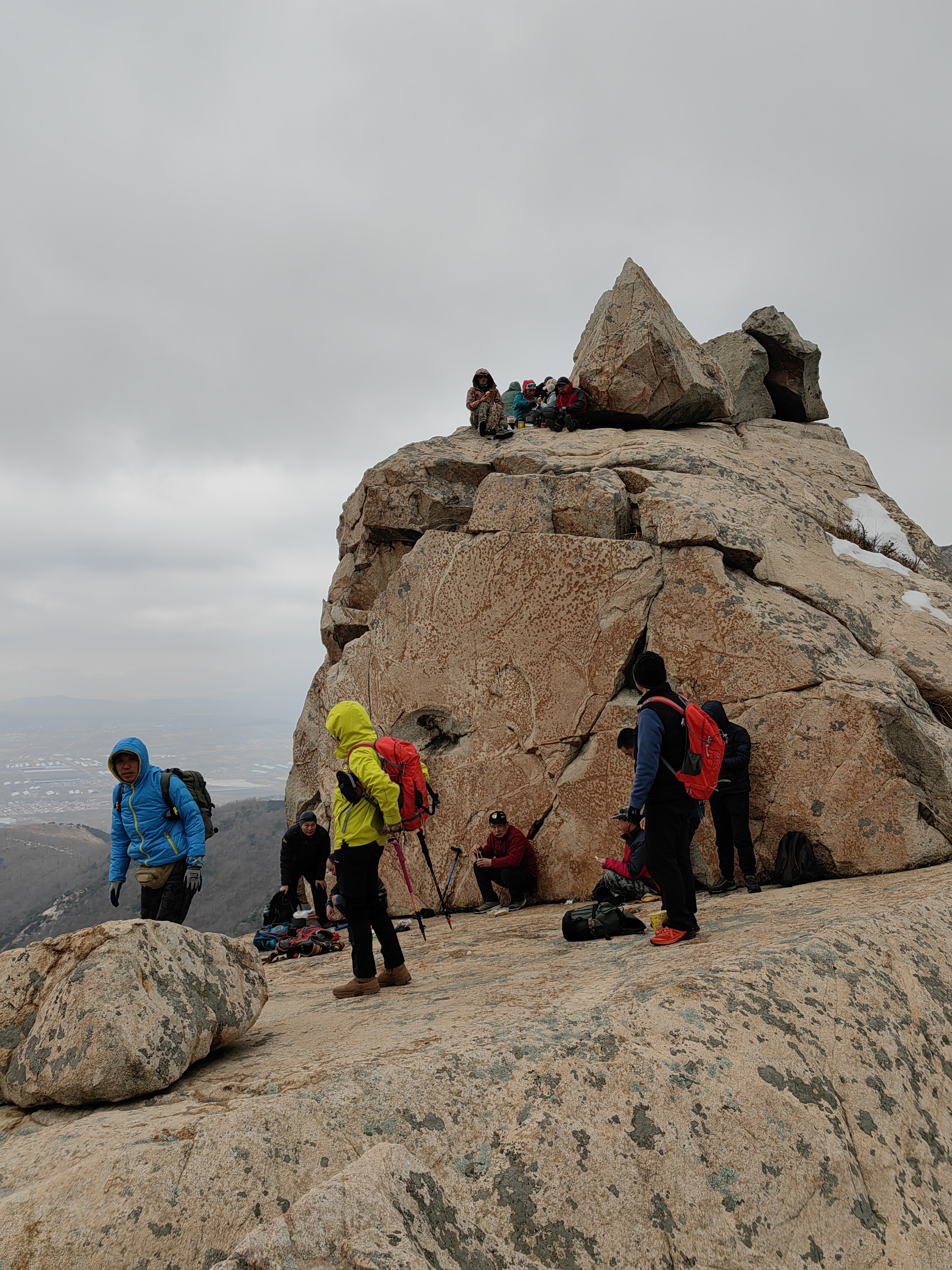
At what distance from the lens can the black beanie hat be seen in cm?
629

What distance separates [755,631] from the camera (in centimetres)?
930

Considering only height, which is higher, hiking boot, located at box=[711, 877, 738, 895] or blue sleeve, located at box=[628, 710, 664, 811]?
blue sleeve, located at box=[628, 710, 664, 811]

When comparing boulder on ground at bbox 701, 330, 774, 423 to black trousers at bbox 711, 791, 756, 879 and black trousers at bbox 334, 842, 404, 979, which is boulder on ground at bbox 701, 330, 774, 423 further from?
black trousers at bbox 334, 842, 404, 979

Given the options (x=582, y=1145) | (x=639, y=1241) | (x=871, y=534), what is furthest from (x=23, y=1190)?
(x=871, y=534)

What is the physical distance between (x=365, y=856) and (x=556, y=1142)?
3.10 meters

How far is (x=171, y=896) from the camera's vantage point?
750cm

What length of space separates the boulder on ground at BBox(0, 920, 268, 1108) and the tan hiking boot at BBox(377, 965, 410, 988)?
181 centimetres

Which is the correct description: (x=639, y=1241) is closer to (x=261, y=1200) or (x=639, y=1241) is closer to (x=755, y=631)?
(x=261, y=1200)

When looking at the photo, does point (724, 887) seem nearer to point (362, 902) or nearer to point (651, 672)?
point (651, 672)

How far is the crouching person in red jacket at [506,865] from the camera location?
9891 mm

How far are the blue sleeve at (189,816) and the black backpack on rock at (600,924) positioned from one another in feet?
12.7

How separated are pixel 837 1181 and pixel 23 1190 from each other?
3453 mm

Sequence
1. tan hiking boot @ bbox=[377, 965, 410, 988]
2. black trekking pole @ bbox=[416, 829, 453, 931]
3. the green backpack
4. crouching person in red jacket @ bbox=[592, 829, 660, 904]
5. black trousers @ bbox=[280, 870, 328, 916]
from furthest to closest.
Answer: black trousers @ bbox=[280, 870, 328, 916] < crouching person in red jacket @ bbox=[592, 829, 660, 904] < the green backpack < black trekking pole @ bbox=[416, 829, 453, 931] < tan hiking boot @ bbox=[377, 965, 410, 988]

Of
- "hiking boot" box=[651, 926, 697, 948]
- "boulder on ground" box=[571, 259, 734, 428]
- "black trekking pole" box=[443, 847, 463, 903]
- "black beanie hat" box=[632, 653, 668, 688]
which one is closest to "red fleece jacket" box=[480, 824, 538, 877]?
"black trekking pole" box=[443, 847, 463, 903]
